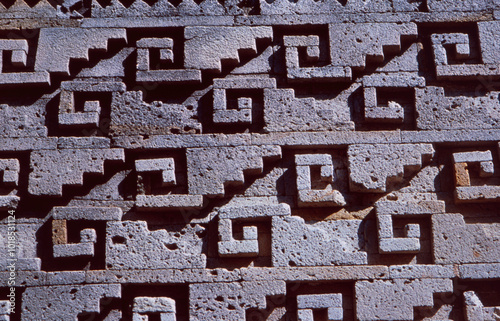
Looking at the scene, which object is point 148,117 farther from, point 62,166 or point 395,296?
point 395,296

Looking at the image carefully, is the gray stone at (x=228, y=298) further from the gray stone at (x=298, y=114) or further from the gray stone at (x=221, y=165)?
the gray stone at (x=298, y=114)

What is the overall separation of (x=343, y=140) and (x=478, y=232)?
125cm

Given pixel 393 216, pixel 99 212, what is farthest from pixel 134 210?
pixel 393 216

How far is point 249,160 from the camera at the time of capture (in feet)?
16.8

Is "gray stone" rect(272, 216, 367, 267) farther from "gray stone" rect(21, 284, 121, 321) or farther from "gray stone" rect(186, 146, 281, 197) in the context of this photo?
"gray stone" rect(21, 284, 121, 321)

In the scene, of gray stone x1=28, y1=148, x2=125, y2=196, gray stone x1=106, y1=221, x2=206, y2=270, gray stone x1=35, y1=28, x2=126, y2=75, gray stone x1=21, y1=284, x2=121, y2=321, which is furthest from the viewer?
gray stone x1=35, y1=28, x2=126, y2=75

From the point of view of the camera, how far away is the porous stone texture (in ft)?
15.8

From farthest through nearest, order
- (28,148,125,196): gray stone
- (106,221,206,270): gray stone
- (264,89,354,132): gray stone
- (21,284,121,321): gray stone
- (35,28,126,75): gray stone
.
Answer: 1. (35,28,126,75): gray stone
2. (264,89,354,132): gray stone
3. (28,148,125,196): gray stone
4. (106,221,206,270): gray stone
5. (21,284,121,321): gray stone

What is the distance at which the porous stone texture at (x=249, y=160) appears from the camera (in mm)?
4816

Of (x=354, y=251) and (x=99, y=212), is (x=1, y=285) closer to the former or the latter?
(x=99, y=212)

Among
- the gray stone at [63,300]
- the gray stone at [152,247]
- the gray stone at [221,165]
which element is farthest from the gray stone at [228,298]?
the gray stone at [221,165]

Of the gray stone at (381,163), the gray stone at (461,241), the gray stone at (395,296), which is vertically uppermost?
the gray stone at (381,163)

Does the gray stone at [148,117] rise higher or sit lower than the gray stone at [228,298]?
higher

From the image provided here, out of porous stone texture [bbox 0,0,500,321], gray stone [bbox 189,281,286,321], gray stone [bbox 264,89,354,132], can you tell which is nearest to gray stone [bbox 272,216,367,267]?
porous stone texture [bbox 0,0,500,321]
